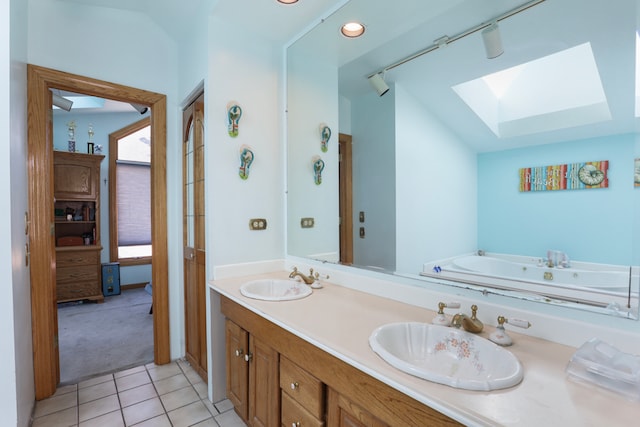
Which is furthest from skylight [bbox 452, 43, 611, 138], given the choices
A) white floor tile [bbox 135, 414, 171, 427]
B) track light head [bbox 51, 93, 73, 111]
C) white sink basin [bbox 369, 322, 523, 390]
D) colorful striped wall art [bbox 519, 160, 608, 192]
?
track light head [bbox 51, 93, 73, 111]

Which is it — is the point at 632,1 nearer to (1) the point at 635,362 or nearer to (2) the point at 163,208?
(1) the point at 635,362

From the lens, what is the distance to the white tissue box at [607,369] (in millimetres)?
730

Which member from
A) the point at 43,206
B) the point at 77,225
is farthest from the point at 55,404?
the point at 77,225

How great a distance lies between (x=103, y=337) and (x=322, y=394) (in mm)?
3004

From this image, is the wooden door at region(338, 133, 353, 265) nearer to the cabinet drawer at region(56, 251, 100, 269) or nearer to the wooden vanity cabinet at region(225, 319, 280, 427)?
the wooden vanity cabinet at region(225, 319, 280, 427)

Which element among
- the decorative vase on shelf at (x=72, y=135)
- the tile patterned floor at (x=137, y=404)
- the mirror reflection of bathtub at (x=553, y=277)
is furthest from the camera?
the decorative vase on shelf at (x=72, y=135)

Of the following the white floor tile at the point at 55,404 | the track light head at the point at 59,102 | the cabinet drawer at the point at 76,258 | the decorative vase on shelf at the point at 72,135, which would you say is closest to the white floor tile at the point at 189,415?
Result: the white floor tile at the point at 55,404

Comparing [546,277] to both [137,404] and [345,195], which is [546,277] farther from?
[137,404]

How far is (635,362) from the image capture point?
78 centimetres

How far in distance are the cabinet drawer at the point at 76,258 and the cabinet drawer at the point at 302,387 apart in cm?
412

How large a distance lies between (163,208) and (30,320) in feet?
3.55

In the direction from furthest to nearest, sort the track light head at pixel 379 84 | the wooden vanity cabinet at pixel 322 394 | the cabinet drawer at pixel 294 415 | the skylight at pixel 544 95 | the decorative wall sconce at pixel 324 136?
the decorative wall sconce at pixel 324 136 → the track light head at pixel 379 84 → the cabinet drawer at pixel 294 415 → the skylight at pixel 544 95 → the wooden vanity cabinet at pixel 322 394

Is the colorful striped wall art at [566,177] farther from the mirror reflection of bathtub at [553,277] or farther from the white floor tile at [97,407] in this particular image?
the white floor tile at [97,407]

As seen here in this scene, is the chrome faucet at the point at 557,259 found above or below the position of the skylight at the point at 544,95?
below
